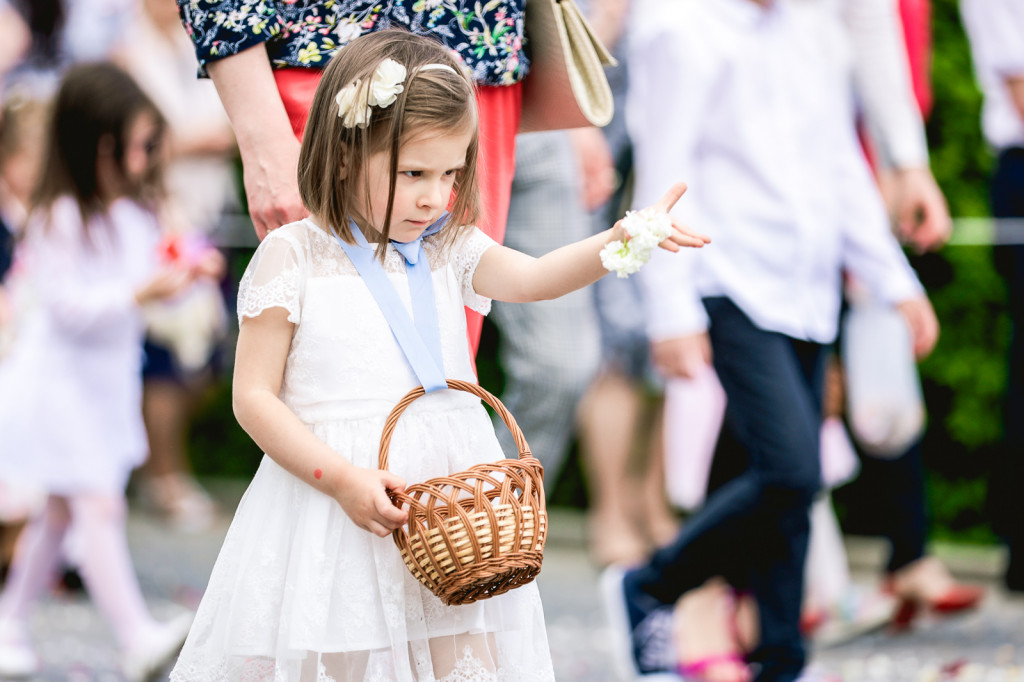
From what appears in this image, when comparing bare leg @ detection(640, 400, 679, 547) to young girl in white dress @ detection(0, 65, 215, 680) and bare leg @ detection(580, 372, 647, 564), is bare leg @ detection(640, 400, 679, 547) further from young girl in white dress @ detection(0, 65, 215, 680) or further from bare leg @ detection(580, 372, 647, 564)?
young girl in white dress @ detection(0, 65, 215, 680)

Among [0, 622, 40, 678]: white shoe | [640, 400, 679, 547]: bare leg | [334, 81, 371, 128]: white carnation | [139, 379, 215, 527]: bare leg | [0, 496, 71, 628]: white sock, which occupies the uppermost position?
[334, 81, 371, 128]: white carnation

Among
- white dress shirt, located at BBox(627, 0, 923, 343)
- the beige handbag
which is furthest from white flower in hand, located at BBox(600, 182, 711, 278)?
white dress shirt, located at BBox(627, 0, 923, 343)

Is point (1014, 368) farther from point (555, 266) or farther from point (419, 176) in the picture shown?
point (419, 176)

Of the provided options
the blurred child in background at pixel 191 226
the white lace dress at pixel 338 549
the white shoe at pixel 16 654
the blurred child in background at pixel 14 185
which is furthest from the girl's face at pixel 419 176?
the blurred child in background at pixel 191 226

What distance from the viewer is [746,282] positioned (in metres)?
3.36

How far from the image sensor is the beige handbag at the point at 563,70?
93.4 inches

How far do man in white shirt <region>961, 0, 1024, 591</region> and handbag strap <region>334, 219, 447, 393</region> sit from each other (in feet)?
10.5

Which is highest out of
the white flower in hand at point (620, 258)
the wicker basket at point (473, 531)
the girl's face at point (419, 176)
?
the girl's face at point (419, 176)

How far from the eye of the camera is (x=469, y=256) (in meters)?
2.27

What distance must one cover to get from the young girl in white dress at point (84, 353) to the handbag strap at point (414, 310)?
2062 mm

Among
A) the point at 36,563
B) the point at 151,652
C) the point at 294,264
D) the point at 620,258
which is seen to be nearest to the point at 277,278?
the point at 294,264

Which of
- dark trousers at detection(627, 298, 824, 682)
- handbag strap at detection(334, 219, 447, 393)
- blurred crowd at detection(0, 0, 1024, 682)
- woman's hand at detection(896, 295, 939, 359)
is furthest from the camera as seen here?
woman's hand at detection(896, 295, 939, 359)

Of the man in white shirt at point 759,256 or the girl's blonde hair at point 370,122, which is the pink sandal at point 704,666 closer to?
the man in white shirt at point 759,256

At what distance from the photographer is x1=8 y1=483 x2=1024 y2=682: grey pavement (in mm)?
3961
